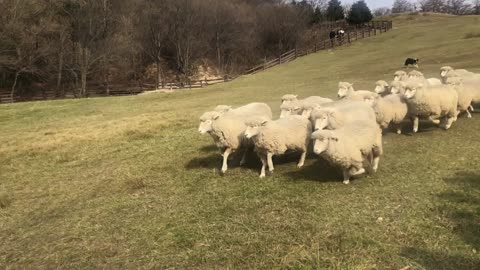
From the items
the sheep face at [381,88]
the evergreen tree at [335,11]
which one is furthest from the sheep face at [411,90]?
the evergreen tree at [335,11]

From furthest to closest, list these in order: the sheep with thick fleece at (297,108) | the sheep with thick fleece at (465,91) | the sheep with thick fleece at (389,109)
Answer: the sheep with thick fleece at (465,91) → the sheep with thick fleece at (389,109) → the sheep with thick fleece at (297,108)

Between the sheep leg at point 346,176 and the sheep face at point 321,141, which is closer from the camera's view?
the sheep face at point 321,141

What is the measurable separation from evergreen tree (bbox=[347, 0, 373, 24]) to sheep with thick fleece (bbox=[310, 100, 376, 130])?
63.9 meters

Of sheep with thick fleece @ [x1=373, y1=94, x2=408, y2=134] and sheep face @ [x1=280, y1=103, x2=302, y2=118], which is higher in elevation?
sheep face @ [x1=280, y1=103, x2=302, y2=118]

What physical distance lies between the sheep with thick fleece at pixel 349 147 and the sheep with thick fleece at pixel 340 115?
0.67 meters

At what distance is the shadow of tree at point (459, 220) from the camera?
5.40 metres

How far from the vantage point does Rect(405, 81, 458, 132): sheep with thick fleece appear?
11164mm

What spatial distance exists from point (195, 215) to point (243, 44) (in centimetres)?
6252

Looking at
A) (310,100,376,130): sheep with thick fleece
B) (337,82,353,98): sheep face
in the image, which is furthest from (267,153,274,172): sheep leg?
(337,82,353,98): sheep face

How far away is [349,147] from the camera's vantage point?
26.4 feet

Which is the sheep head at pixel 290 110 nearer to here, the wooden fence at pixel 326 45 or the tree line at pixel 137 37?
the tree line at pixel 137 37

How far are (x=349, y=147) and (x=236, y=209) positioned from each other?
2.30 metres

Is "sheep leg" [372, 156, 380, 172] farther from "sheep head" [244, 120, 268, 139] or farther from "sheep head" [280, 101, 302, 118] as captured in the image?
"sheep head" [280, 101, 302, 118]

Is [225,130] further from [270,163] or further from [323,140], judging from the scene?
[323,140]
